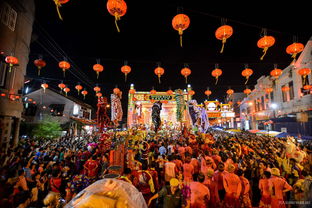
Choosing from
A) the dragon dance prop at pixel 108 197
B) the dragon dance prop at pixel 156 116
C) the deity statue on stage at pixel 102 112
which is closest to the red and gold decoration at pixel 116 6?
the deity statue on stage at pixel 102 112

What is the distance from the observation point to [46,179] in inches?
163

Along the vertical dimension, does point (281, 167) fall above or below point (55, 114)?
below

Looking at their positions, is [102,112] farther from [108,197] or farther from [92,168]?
[108,197]

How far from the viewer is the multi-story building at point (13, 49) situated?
689 centimetres

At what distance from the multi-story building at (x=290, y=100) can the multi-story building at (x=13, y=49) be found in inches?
834

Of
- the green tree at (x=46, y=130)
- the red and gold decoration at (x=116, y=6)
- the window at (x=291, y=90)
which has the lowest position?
the green tree at (x=46, y=130)

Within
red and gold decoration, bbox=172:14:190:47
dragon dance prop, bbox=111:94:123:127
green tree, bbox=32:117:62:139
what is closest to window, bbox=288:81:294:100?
red and gold decoration, bbox=172:14:190:47

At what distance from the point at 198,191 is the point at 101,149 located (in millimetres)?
4839

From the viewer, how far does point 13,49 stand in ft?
26.8

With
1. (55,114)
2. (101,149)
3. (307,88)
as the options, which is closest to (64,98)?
(55,114)

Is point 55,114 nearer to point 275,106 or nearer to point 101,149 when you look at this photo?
point 101,149

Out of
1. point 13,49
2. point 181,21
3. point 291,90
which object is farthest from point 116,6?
point 291,90

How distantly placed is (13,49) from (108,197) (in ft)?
36.9

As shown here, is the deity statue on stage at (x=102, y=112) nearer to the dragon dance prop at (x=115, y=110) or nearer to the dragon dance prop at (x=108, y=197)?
the dragon dance prop at (x=115, y=110)
